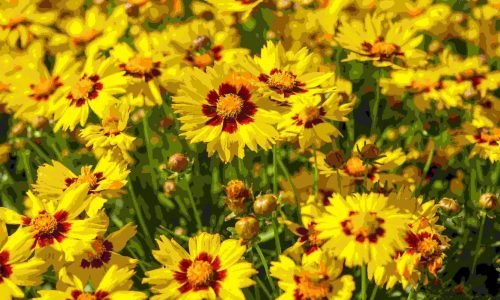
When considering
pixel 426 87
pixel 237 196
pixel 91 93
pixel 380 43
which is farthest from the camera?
pixel 426 87

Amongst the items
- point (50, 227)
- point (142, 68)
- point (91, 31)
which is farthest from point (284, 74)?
point (91, 31)

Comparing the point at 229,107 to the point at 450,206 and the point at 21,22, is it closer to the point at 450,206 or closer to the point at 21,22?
the point at 450,206

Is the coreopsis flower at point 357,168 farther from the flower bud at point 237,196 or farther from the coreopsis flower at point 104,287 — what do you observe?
the coreopsis flower at point 104,287

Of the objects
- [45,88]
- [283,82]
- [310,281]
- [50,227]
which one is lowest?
[310,281]

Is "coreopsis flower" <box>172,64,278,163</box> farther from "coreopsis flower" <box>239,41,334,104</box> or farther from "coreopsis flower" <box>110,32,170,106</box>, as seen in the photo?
"coreopsis flower" <box>110,32,170,106</box>

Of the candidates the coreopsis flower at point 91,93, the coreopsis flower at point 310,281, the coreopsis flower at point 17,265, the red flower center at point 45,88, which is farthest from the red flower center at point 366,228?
the red flower center at point 45,88

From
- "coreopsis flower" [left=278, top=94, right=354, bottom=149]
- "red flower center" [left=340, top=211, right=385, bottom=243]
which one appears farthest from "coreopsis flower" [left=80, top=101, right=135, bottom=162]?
"red flower center" [left=340, top=211, right=385, bottom=243]
